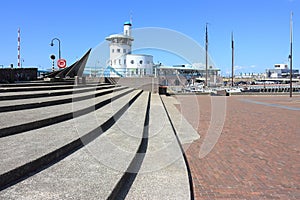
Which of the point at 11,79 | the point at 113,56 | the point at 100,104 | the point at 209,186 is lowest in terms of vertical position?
the point at 209,186

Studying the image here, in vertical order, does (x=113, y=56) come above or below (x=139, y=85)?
above

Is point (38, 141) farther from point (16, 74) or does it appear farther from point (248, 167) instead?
point (16, 74)

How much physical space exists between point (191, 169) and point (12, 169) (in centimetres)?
270

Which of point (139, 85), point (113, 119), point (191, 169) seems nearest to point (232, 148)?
point (191, 169)

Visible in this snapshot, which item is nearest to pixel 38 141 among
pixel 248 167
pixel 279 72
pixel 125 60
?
pixel 248 167

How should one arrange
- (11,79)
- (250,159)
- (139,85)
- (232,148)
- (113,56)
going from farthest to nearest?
(113,56), (139,85), (11,79), (232,148), (250,159)

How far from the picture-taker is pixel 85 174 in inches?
113

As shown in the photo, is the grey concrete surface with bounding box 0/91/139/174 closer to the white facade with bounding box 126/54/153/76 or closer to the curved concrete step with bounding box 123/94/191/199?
the curved concrete step with bounding box 123/94/191/199

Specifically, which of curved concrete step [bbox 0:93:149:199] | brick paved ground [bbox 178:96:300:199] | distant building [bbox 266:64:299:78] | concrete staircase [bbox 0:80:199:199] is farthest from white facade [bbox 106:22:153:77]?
distant building [bbox 266:64:299:78]

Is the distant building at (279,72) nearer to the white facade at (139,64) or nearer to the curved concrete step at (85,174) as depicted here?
the white facade at (139,64)

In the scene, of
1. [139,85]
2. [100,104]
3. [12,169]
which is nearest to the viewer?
[12,169]

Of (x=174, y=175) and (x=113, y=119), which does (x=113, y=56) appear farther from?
(x=174, y=175)

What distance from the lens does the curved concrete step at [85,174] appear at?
2.37 meters

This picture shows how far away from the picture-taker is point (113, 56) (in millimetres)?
35344
